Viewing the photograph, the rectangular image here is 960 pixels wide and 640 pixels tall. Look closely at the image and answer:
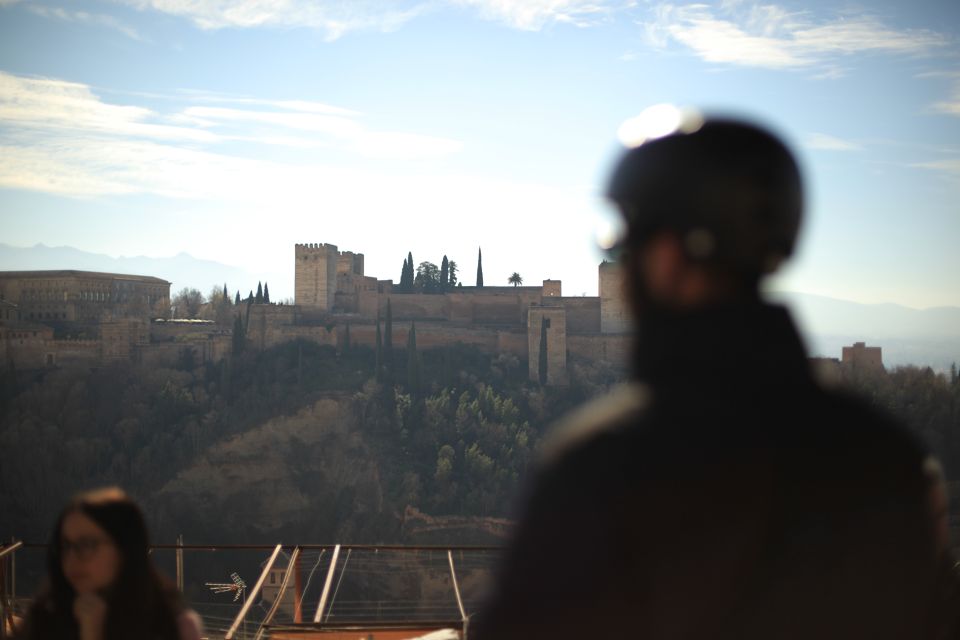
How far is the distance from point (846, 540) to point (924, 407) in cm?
3630

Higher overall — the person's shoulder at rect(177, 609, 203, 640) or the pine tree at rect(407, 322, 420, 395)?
the person's shoulder at rect(177, 609, 203, 640)

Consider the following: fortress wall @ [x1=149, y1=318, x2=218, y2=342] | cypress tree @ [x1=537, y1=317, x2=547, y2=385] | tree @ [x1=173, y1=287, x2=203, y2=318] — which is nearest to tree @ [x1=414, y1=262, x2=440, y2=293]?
cypress tree @ [x1=537, y1=317, x2=547, y2=385]

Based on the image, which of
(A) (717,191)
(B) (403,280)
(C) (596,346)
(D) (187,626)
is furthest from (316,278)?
(A) (717,191)

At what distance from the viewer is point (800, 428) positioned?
3.57ft

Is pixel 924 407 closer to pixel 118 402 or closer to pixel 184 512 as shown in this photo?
pixel 184 512

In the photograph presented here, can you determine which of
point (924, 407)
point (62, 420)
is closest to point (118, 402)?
point (62, 420)

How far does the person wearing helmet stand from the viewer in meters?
1.01

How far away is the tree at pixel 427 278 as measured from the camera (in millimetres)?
41938

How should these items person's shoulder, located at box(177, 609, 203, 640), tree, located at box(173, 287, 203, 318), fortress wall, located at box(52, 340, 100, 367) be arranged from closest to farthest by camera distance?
person's shoulder, located at box(177, 609, 203, 640) → fortress wall, located at box(52, 340, 100, 367) → tree, located at box(173, 287, 203, 318)

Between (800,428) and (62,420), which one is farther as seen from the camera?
(62,420)

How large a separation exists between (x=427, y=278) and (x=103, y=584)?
40.1 metres

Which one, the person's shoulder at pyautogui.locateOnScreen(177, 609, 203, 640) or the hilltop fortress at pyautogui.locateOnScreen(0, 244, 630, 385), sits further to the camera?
the hilltop fortress at pyautogui.locateOnScreen(0, 244, 630, 385)

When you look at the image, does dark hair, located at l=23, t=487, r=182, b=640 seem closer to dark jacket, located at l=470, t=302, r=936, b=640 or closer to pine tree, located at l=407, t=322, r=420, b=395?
dark jacket, located at l=470, t=302, r=936, b=640

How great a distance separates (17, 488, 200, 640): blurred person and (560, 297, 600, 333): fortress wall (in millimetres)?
37291
